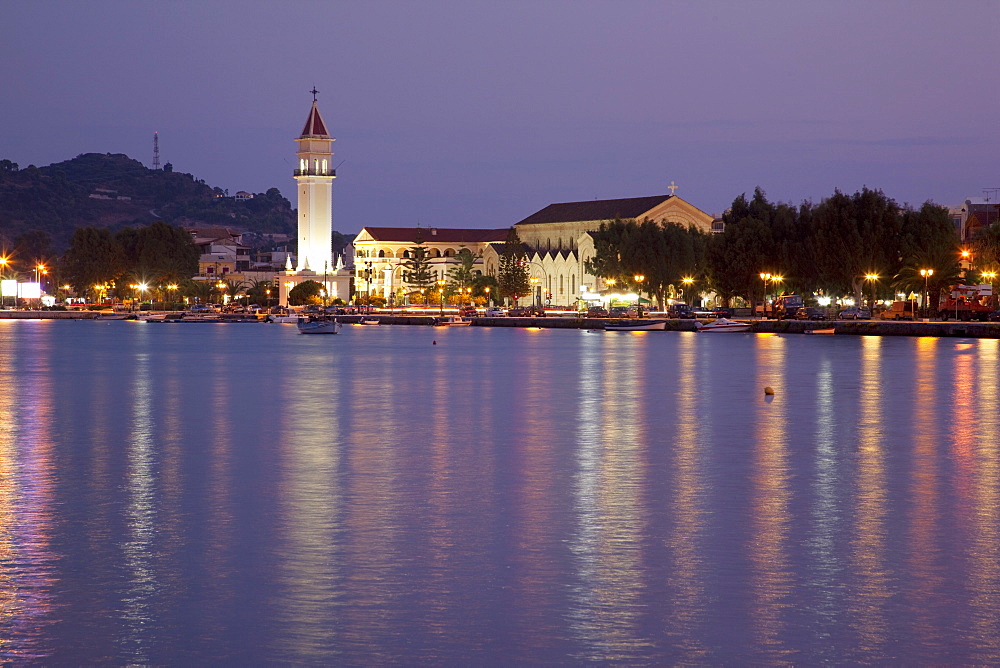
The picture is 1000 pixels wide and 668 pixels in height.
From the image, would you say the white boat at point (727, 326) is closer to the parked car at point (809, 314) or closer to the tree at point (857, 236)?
the parked car at point (809, 314)

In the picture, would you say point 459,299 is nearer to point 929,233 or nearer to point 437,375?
point 929,233

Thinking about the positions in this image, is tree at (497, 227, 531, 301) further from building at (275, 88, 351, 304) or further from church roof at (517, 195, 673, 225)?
building at (275, 88, 351, 304)

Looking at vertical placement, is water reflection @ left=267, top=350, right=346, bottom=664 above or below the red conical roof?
below

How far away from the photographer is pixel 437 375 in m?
49.6

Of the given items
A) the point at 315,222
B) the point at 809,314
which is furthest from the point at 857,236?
the point at 315,222

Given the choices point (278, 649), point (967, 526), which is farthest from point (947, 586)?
point (278, 649)

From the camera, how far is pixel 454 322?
427ft

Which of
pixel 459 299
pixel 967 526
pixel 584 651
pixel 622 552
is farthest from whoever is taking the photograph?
pixel 459 299

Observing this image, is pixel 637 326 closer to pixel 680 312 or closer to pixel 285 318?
pixel 680 312

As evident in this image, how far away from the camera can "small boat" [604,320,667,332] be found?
10650cm

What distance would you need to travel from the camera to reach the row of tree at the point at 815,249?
280ft

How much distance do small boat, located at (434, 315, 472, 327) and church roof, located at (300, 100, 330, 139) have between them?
5678 cm

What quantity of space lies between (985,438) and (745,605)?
1686 cm

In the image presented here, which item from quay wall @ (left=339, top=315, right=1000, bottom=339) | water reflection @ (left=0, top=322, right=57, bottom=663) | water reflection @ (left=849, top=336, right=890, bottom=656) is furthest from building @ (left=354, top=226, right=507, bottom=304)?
water reflection @ (left=849, top=336, right=890, bottom=656)
